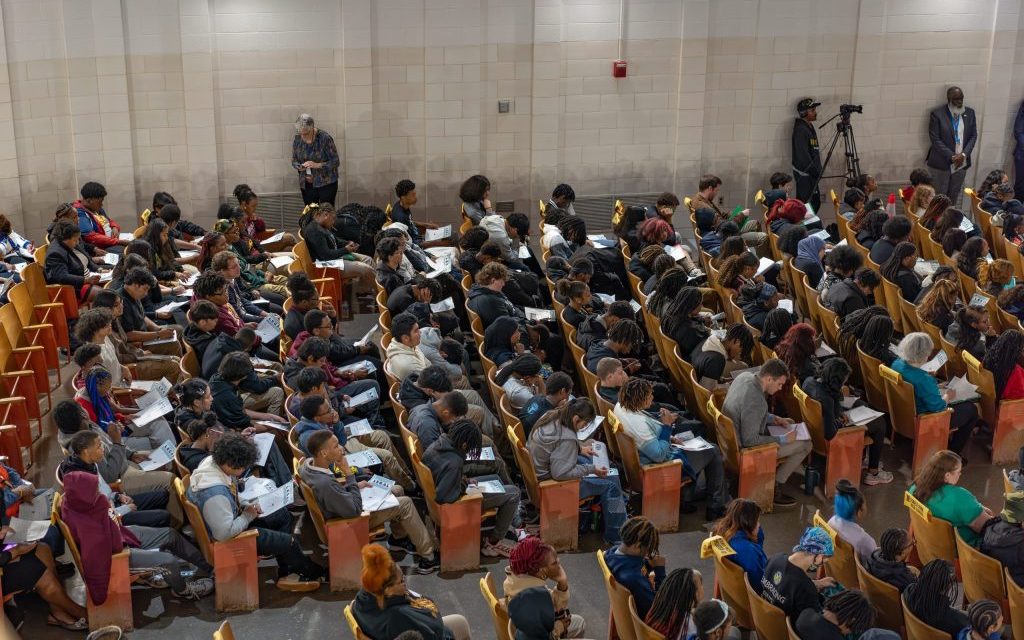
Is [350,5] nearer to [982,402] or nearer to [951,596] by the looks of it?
[982,402]

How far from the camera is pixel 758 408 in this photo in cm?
785

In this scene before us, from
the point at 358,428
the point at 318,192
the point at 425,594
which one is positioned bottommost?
the point at 425,594

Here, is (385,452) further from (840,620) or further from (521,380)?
(840,620)

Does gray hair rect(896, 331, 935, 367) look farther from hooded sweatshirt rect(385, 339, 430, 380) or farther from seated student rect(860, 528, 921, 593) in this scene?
hooded sweatshirt rect(385, 339, 430, 380)

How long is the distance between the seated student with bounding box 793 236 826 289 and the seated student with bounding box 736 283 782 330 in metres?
1.17

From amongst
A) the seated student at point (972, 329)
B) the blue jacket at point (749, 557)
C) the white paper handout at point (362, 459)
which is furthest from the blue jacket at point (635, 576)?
the seated student at point (972, 329)

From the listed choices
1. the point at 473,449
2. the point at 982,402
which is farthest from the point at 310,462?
the point at 982,402

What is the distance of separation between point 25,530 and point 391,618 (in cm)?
248

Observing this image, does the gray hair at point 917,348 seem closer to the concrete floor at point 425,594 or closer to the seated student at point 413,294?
the concrete floor at point 425,594

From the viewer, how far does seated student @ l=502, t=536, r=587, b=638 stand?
554 centimetres

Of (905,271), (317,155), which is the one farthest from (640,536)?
(317,155)

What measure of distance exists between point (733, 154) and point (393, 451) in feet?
26.0

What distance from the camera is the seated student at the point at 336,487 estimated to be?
686 centimetres

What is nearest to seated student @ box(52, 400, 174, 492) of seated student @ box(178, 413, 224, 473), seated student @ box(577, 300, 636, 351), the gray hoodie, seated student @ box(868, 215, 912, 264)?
seated student @ box(178, 413, 224, 473)
